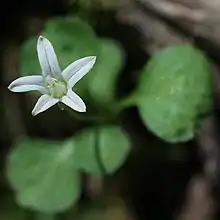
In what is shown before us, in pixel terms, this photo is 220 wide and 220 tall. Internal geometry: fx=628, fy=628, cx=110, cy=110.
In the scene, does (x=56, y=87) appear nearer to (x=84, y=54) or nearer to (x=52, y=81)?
(x=52, y=81)

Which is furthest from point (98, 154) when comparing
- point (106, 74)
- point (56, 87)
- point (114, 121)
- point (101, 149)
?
point (56, 87)

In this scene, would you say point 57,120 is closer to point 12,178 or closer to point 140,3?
point 12,178

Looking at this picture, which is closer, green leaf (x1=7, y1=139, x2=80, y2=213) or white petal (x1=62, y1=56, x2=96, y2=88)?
white petal (x1=62, y1=56, x2=96, y2=88)

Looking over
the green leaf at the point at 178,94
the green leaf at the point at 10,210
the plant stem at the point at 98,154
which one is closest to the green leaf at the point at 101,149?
the plant stem at the point at 98,154

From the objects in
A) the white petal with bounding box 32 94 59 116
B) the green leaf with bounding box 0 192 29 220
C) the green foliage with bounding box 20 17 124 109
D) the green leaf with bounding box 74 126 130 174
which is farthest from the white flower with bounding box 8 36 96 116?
the green leaf with bounding box 0 192 29 220

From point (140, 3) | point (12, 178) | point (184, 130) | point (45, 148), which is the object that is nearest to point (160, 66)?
point (184, 130)

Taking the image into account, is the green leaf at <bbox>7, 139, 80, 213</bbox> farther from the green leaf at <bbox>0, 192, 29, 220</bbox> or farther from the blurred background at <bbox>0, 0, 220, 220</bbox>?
the green leaf at <bbox>0, 192, 29, 220</bbox>
